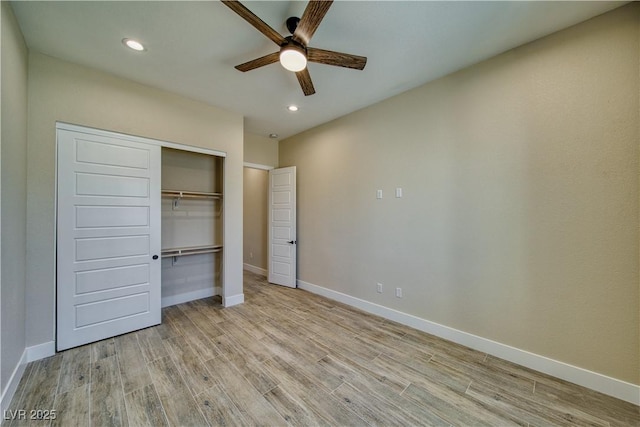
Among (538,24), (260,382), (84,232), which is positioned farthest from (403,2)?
(84,232)

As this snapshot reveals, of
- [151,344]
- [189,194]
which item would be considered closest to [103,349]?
[151,344]

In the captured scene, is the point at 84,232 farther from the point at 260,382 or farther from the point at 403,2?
the point at 403,2

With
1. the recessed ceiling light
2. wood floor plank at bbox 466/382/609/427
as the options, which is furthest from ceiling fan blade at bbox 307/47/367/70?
wood floor plank at bbox 466/382/609/427

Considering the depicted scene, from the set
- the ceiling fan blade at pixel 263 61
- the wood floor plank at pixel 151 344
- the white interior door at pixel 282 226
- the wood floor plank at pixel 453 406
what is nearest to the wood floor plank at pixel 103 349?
the wood floor plank at pixel 151 344

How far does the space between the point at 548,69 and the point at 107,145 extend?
181 inches

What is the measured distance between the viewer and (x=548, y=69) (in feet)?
7.27

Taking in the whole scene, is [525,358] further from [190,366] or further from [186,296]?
[186,296]

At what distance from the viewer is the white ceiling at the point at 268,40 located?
1916 mm

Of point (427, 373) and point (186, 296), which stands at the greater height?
point (186, 296)

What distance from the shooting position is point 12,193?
198cm

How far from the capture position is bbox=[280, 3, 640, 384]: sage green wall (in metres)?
1.95

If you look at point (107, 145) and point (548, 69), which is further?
point (107, 145)

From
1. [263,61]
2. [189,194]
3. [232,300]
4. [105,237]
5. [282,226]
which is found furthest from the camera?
[282,226]

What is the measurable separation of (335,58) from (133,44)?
6.36ft
